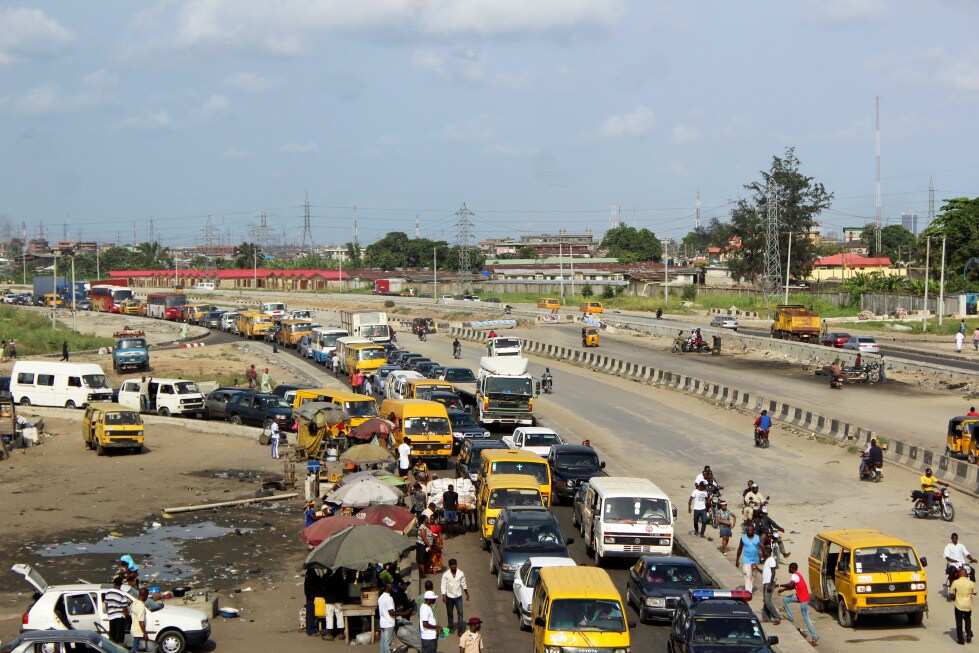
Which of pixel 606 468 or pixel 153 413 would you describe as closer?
pixel 606 468

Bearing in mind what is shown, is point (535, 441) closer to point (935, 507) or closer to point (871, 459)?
point (871, 459)

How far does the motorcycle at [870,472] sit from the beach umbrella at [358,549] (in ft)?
57.8

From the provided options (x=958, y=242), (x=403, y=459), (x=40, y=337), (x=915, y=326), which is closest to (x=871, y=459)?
(x=403, y=459)

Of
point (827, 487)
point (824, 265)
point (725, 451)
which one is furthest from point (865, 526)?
point (824, 265)

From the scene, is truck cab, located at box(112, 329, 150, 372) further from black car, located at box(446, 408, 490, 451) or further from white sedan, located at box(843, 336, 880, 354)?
white sedan, located at box(843, 336, 880, 354)

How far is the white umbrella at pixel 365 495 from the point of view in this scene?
2453 cm

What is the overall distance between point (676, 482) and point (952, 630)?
46.6 feet

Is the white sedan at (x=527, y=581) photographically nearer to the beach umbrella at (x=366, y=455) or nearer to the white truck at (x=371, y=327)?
the beach umbrella at (x=366, y=455)

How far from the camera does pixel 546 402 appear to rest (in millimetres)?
50781

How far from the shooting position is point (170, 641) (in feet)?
56.6

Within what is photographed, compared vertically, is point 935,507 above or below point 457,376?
below

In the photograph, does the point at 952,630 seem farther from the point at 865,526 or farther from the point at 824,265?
the point at 824,265

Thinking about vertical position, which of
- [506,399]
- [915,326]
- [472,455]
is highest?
[915,326]

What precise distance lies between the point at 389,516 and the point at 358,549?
14.2 ft
